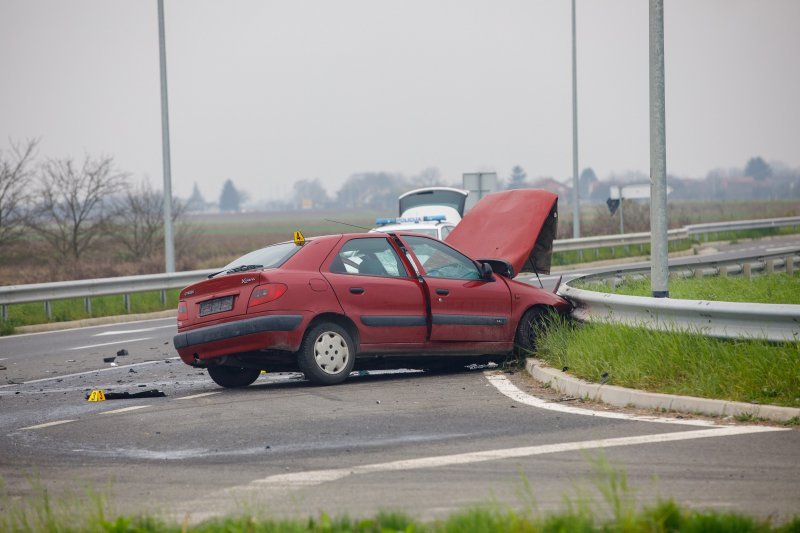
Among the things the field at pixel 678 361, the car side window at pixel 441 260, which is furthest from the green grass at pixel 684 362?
the car side window at pixel 441 260

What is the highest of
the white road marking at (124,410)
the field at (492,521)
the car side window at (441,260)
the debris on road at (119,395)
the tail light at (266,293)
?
the car side window at (441,260)

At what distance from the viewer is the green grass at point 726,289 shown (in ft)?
46.6

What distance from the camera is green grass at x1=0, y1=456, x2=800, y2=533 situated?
479 centimetres

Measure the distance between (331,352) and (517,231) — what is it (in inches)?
143

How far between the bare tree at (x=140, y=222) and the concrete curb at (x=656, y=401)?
27551 millimetres

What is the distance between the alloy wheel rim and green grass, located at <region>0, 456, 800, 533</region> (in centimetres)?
551

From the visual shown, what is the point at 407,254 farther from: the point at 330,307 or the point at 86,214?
the point at 86,214

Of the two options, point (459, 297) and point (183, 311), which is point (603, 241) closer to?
point (459, 297)

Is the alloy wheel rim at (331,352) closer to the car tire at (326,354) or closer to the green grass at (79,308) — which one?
the car tire at (326,354)

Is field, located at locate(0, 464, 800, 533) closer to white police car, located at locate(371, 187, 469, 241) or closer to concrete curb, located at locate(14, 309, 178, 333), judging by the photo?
concrete curb, located at locate(14, 309, 178, 333)

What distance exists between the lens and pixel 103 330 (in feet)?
70.8

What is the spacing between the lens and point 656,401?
906cm

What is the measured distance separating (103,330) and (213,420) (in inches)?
502

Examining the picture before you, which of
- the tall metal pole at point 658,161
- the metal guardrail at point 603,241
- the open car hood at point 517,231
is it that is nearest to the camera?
the tall metal pole at point 658,161
